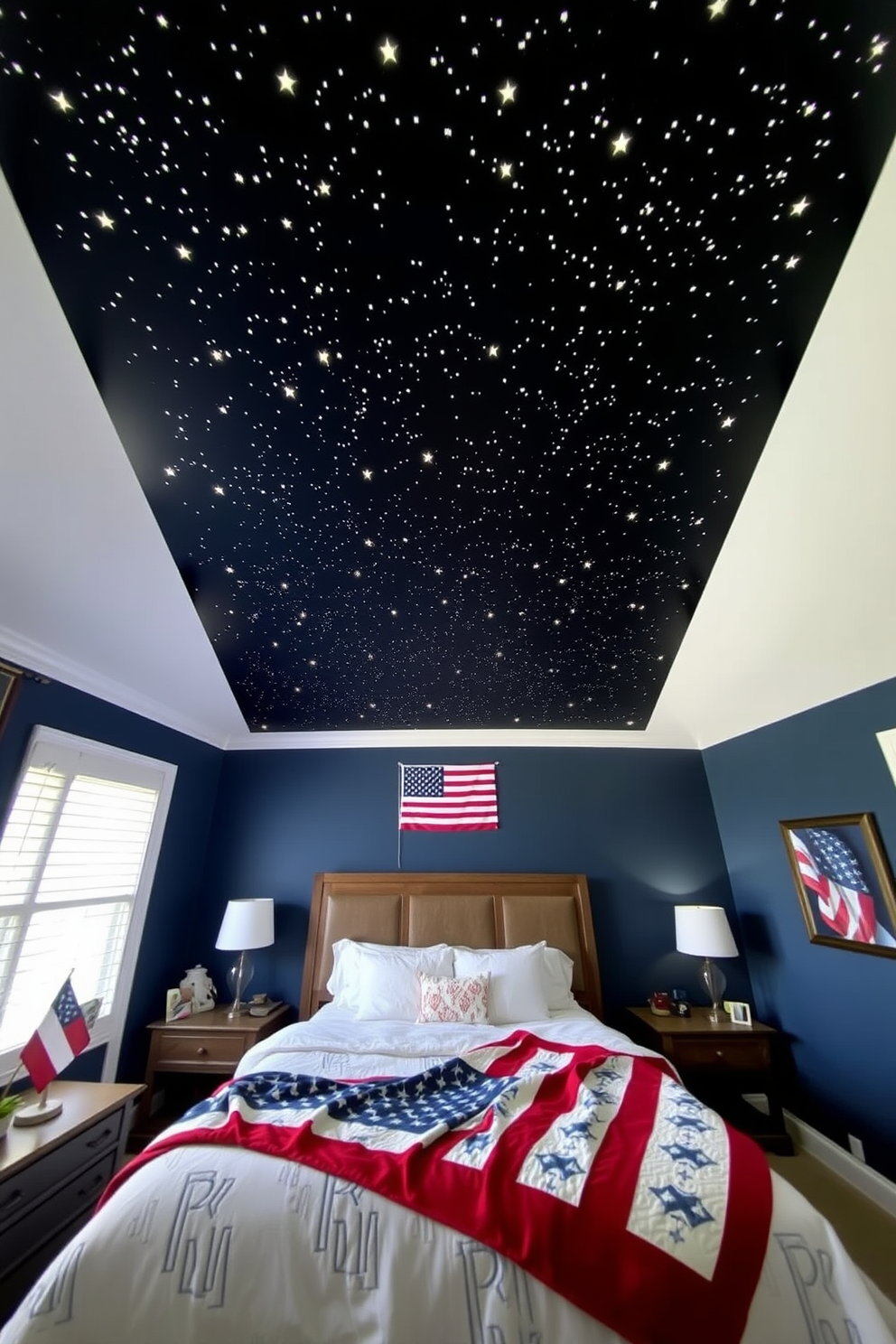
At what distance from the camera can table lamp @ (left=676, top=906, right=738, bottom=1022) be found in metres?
2.96

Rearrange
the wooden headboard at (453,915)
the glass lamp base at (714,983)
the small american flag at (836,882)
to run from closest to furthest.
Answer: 1. the small american flag at (836,882)
2. the glass lamp base at (714,983)
3. the wooden headboard at (453,915)

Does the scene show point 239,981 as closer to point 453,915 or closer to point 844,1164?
point 453,915

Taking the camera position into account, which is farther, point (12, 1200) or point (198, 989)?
point (198, 989)

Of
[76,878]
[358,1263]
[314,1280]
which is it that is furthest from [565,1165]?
[76,878]

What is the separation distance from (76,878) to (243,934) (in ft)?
3.51

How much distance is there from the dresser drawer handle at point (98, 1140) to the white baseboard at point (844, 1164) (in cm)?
361

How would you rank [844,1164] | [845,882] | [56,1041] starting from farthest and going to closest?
[845,882], [844,1164], [56,1041]

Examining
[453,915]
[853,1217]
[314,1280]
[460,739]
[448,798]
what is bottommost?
[853,1217]

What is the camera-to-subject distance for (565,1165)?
131 centimetres

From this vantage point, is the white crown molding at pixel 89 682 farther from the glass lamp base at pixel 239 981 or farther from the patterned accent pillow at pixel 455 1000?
the patterned accent pillow at pixel 455 1000

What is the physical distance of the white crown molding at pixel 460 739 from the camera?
387 cm

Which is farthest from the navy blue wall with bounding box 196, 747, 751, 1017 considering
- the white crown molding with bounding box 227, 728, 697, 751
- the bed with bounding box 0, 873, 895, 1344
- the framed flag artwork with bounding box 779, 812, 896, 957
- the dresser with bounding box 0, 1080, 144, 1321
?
the bed with bounding box 0, 873, 895, 1344

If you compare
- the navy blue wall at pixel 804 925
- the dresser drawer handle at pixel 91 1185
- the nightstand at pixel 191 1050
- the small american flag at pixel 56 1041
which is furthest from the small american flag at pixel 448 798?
the dresser drawer handle at pixel 91 1185

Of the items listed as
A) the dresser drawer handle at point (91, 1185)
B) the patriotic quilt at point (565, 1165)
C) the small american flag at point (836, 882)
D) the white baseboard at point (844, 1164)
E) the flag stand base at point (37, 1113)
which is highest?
the small american flag at point (836, 882)
